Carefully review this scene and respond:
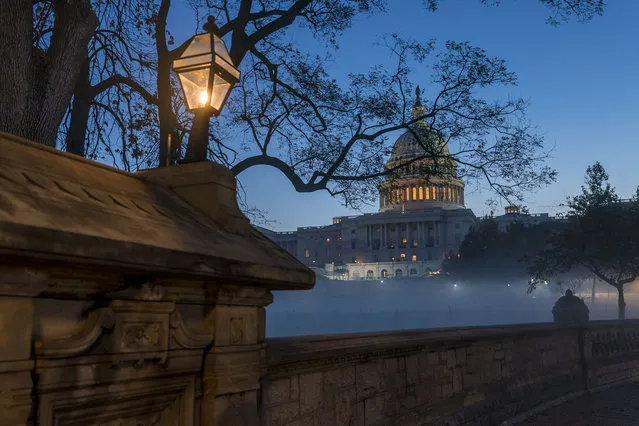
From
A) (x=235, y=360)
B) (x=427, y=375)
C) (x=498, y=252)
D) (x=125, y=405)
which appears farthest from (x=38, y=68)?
(x=498, y=252)

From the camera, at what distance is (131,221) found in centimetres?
352

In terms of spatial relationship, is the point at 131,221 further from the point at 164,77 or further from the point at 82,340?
the point at 164,77

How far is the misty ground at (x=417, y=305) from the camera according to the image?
67.1m

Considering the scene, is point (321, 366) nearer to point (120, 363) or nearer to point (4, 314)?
point (120, 363)

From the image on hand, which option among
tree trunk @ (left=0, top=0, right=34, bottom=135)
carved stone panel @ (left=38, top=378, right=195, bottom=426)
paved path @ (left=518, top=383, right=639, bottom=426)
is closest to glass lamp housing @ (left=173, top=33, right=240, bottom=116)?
carved stone panel @ (left=38, top=378, right=195, bottom=426)

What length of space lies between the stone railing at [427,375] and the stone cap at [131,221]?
3.87ft

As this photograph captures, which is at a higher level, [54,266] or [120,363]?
[54,266]

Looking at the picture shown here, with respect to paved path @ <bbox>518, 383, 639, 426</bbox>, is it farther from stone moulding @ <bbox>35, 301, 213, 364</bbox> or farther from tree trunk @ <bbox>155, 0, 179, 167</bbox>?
stone moulding @ <bbox>35, 301, 213, 364</bbox>

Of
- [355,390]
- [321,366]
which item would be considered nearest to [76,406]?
[321,366]

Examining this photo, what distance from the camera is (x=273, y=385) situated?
16.5 ft

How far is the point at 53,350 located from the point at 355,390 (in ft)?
13.4

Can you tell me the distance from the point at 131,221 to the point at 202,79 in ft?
6.87

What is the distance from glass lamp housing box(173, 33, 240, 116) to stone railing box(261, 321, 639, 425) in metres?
2.29

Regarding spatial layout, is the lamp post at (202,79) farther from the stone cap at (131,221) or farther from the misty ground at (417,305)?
the misty ground at (417,305)
